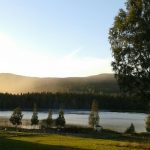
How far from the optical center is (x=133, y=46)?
4944 centimetres

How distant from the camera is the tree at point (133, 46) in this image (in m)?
48.3

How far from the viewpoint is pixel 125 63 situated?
50.6m

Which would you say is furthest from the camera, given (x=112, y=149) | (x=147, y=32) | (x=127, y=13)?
(x=127, y=13)

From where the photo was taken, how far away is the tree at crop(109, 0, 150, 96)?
48.3 meters

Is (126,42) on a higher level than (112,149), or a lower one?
higher

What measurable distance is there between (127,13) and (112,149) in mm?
17080

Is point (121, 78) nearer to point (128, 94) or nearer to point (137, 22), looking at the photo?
point (128, 94)

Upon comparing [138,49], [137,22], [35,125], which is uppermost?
[137,22]

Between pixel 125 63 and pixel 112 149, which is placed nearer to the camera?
pixel 112 149

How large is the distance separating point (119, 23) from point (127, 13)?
145cm

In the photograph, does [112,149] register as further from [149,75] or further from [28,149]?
[149,75]

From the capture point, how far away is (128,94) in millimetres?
51469

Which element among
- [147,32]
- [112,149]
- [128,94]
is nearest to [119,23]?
[147,32]

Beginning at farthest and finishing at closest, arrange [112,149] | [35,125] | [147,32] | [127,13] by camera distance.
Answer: [35,125] < [127,13] < [147,32] < [112,149]
